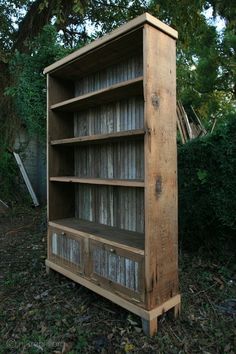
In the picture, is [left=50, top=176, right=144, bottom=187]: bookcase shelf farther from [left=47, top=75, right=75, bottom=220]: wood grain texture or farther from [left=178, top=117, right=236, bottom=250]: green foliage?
[left=178, top=117, right=236, bottom=250]: green foliage

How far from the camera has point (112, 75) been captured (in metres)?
2.53

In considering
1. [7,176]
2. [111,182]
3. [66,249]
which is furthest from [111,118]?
[7,176]

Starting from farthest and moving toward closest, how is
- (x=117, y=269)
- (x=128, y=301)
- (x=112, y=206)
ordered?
(x=112, y=206) < (x=117, y=269) < (x=128, y=301)

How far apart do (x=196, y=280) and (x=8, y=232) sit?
287 centimetres

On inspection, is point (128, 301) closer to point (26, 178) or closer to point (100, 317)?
point (100, 317)

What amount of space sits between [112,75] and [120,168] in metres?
0.82

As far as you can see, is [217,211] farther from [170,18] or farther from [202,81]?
[202,81]

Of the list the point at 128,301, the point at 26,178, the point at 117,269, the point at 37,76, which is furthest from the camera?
the point at 26,178

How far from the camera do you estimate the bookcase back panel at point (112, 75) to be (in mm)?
2307

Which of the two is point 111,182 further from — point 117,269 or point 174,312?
point 174,312

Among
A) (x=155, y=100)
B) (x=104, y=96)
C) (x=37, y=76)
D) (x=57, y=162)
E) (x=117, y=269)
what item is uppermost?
(x=37, y=76)

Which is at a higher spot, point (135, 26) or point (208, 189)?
point (135, 26)

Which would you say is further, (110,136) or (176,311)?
(110,136)

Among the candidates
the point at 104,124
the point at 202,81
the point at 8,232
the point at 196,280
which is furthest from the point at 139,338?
the point at 202,81
